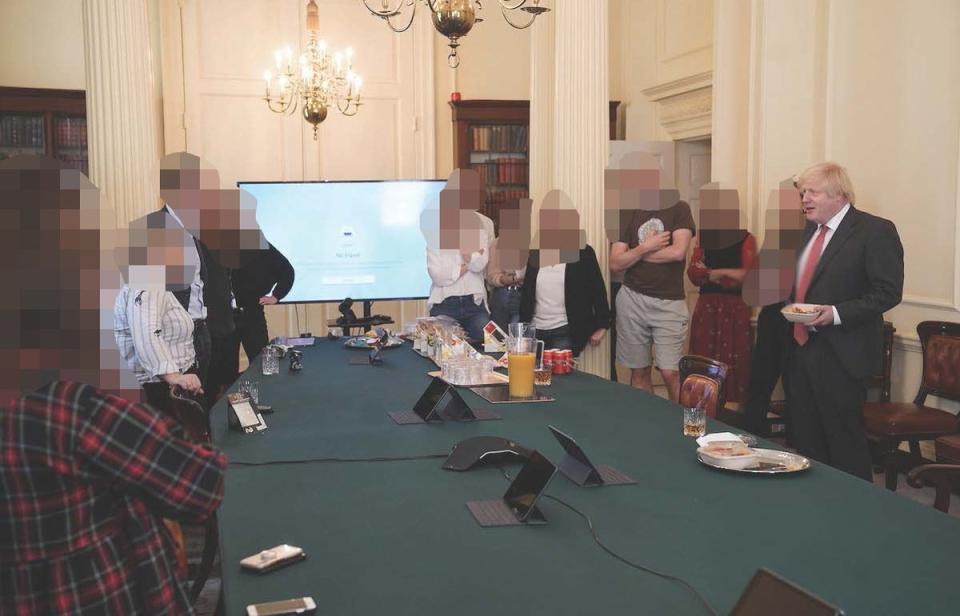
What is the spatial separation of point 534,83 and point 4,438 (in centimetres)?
658

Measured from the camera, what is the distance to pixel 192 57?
7.98 metres

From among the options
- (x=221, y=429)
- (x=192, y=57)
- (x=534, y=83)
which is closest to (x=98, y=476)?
(x=221, y=429)

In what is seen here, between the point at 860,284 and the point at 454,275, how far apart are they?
6.57 feet

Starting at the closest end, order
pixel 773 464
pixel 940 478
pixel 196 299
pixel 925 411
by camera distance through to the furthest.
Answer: pixel 773 464
pixel 940 478
pixel 196 299
pixel 925 411

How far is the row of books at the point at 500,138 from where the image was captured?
325 inches

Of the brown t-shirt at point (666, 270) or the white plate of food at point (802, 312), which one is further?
the brown t-shirt at point (666, 270)

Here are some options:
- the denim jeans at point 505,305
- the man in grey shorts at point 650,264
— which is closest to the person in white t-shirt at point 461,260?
the denim jeans at point 505,305

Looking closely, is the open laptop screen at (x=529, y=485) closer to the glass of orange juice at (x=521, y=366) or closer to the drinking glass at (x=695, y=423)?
the drinking glass at (x=695, y=423)

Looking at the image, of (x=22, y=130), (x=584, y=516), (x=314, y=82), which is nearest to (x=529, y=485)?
(x=584, y=516)

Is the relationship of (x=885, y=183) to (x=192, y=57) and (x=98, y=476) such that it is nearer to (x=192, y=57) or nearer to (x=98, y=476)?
(x=98, y=476)

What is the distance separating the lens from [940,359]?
4.42m

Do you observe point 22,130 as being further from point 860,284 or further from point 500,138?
point 860,284

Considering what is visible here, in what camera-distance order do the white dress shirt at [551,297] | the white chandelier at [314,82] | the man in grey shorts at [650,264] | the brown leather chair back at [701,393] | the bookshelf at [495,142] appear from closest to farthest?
the brown leather chair back at [701,393] < the white dress shirt at [551,297] < the man in grey shorts at [650,264] < the white chandelier at [314,82] < the bookshelf at [495,142]

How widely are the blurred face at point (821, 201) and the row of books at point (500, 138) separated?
4719 mm
